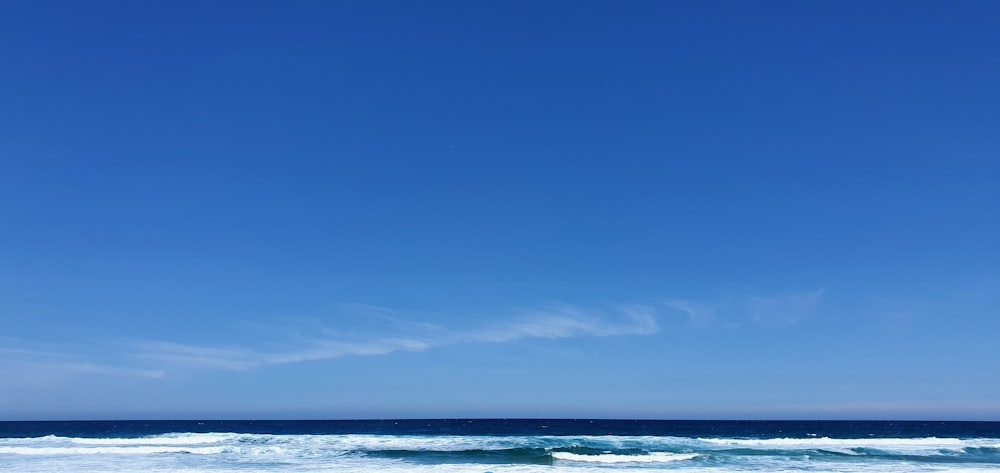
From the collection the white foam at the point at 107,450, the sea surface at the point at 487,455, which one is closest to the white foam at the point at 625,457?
the sea surface at the point at 487,455

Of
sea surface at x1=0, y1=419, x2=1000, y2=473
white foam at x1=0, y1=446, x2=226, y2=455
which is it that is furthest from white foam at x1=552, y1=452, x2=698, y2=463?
white foam at x1=0, y1=446, x2=226, y2=455

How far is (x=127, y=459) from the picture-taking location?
90.4 feet

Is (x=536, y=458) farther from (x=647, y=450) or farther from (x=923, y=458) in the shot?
(x=923, y=458)

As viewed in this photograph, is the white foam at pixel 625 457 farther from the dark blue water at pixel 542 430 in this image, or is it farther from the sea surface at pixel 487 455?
the dark blue water at pixel 542 430

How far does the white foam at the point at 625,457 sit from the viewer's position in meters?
27.6

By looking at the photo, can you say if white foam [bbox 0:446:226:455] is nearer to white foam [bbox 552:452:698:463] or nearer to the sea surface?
the sea surface

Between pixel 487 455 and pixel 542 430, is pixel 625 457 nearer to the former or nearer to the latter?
pixel 487 455

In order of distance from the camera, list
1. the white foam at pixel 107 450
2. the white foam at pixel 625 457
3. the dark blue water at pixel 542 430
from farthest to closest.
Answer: the dark blue water at pixel 542 430
the white foam at pixel 107 450
the white foam at pixel 625 457

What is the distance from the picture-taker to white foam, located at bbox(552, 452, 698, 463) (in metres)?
27.6

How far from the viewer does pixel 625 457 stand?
2861 cm

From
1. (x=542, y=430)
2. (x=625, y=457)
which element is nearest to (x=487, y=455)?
(x=625, y=457)

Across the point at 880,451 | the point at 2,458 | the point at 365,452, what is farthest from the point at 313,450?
the point at 880,451

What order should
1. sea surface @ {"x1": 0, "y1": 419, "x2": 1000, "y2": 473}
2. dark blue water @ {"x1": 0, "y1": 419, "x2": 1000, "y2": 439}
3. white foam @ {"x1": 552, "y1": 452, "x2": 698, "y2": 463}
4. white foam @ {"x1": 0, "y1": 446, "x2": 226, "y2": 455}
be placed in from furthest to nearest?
dark blue water @ {"x1": 0, "y1": 419, "x2": 1000, "y2": 439} → white foam @ {"x1": 0, "y1": 446, "x2": 226, "y2": 455} → white foam @ {"x1": 552, "y1": 452, "x2": 698, "y2": 463} → sea surface @ {"x1": 0, "y1": 419, "x2": 1000, "y2": 473}

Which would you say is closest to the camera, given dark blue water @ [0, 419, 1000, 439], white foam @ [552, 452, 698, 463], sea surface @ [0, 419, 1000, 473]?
sea surface @ [0, 419, 1000, 473]
